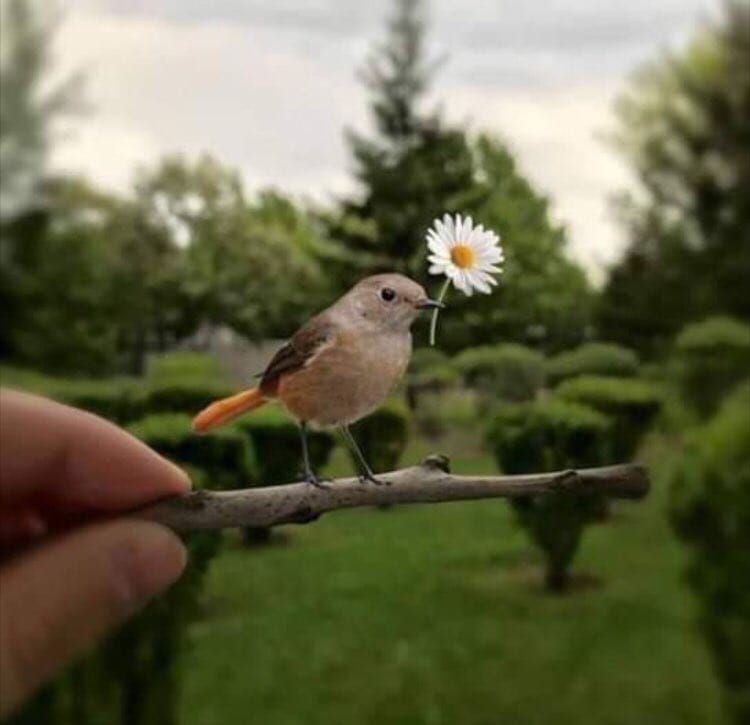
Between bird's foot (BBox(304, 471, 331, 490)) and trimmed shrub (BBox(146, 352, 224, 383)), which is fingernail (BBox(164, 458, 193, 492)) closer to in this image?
bird's foot (BBox(304, 471, 331, 490))

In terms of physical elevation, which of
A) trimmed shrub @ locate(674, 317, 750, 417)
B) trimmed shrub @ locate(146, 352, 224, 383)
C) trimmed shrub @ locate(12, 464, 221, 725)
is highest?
trimmed shrub @ locate(674, 317, 750, 417)

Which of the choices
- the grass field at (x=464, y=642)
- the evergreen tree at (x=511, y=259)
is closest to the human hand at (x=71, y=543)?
the evergreen tree at (x=511, y=259)

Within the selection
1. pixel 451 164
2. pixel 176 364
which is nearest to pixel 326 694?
pixel 176 364

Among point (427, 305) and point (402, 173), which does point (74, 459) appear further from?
point (402, 173)

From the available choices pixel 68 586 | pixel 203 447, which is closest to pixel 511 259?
pixel 68 586

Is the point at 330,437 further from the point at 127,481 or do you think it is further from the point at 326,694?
the point at 326,694

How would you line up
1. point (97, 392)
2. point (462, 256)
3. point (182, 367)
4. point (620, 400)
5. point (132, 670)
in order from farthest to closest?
point (132, 670)
point (97, 392)
point (620, 400)
point (182, 367)
point (462, 256)

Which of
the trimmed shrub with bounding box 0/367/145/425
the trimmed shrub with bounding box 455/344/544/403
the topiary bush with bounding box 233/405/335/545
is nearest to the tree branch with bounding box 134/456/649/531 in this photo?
the trimmed shrub with bounding box 455/344/544/403
